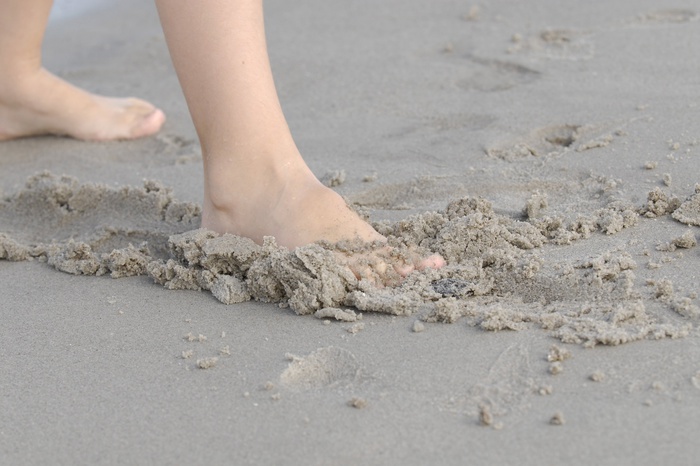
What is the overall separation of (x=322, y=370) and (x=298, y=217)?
16.4 inches

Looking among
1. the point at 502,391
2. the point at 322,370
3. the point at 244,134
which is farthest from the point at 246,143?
the point at 502,391

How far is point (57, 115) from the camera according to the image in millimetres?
2695

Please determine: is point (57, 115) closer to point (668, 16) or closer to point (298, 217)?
point (298, 217)

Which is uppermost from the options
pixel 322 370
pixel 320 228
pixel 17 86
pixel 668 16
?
pixel 668 16

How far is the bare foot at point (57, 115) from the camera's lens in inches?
105

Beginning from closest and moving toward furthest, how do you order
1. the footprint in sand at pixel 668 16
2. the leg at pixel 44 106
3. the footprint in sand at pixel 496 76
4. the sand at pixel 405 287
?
the sand at pixel 405 287 → the leg at pixel 44 106 → the footprint in sand at pixel 496 76 → the footprint in sand at pixel 668 16

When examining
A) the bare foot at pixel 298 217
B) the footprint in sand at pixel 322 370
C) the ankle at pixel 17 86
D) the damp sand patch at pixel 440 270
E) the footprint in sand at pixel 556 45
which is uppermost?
the footprint in sand at pixel 556 45

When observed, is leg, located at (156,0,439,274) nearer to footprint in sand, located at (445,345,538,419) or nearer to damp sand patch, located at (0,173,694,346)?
damp sand patch, located at (0,173,694,346)

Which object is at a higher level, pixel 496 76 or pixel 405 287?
pixel 496 76

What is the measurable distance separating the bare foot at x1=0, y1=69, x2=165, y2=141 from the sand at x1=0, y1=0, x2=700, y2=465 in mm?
60

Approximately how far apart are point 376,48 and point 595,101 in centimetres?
90

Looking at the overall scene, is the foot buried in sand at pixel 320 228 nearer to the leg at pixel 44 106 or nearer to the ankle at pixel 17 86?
the leg at pixel 44 106

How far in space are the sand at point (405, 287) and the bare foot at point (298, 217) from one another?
2.2 inches

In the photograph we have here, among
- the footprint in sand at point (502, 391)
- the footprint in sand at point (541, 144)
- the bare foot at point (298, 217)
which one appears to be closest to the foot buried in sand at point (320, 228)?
the bare foot at point (298, 217)
